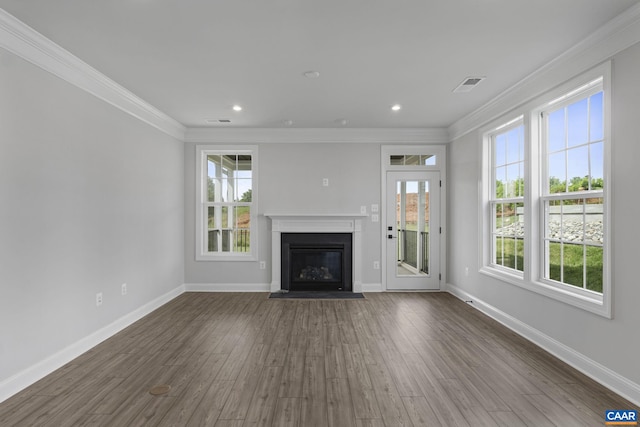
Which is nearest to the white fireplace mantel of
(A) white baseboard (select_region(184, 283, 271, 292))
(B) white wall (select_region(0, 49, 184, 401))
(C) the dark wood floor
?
(A) white baseboard (select_region(184, 283, 271, 292))

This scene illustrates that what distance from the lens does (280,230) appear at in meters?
5.25

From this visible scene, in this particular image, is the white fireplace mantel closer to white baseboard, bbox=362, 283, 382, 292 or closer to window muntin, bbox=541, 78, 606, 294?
white baseboard, bbox=362, 283, 382, 292

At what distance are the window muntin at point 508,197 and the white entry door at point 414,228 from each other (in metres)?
1.18

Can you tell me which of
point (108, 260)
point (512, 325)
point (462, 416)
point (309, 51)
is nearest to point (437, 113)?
point (309, 51)

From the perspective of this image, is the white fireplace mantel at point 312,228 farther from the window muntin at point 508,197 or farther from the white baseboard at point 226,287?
the window muntin at point 508,197

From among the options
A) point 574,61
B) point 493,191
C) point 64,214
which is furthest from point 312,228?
point 574,61

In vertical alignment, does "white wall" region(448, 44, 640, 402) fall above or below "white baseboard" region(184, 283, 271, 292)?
above

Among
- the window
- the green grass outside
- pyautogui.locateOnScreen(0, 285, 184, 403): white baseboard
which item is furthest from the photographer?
the window

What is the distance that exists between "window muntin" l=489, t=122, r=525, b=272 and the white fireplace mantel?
6.25ft

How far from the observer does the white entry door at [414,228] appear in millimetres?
5332

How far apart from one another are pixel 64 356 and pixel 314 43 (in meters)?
3.34

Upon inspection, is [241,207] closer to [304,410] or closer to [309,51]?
[309,51]

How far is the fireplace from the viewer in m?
5.28

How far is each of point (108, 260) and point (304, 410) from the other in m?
2.57
